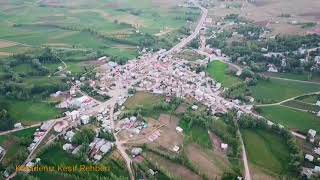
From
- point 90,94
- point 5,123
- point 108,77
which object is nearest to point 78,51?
point 108,77

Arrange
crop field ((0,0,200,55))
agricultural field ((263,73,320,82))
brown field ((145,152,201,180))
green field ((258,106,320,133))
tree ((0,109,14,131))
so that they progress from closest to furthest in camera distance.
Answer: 1. brown field ((145,152,201,180))
2. green field ((258,106,320,133))
3. tree ((0,109,14,131))
4. agricultural field ((263,73,320,82))
5. crop field ((0,0,200,55))

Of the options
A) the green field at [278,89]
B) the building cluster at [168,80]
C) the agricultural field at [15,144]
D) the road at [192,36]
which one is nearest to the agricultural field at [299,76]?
the green field at [278,89]

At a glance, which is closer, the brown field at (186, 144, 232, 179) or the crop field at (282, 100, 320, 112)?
the brown field at (186, 144, 232, 179)

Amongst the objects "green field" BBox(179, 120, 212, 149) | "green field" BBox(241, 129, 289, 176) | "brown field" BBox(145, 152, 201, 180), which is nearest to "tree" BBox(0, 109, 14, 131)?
"brown field" BBox(145, 152, 201, 180)

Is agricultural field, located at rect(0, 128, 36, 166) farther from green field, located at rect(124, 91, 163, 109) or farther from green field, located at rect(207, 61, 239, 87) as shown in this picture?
green field, located at rect(207, 61, 239, 87)

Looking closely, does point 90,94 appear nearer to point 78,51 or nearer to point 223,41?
point 78,51

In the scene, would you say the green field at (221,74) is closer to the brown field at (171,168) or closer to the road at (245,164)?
the road at (245,164)

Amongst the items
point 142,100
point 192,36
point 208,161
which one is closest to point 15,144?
point 142,100
